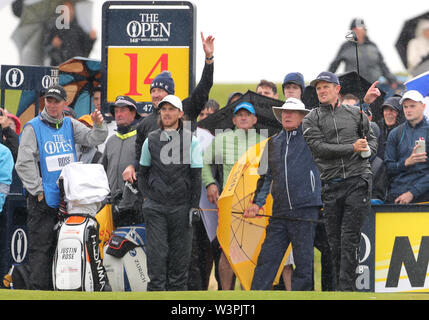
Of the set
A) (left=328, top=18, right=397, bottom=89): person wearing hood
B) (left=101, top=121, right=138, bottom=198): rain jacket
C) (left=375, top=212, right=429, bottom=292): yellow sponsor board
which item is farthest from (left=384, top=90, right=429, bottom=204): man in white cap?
(left=101, top=121, right=138, bottom=198): rain jacket

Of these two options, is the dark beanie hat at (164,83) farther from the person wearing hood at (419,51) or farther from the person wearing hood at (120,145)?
the person wearing hood at (419,51)

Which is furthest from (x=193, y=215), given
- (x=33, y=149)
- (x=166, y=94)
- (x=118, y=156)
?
(x=33, y=149)

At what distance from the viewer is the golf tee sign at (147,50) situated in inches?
379

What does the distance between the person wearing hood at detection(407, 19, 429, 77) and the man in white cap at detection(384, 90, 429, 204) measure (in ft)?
13.2

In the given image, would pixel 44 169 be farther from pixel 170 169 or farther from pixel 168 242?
pixel 168 242

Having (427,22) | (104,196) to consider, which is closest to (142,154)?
(104,196)

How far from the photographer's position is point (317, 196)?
833cm

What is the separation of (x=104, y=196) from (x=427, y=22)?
7876 millimetres

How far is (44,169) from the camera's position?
8461 mm

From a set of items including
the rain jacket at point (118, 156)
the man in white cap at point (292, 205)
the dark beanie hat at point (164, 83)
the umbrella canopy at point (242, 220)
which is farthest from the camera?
the rain jacket at point (118, 156)

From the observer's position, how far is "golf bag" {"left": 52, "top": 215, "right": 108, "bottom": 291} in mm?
7938

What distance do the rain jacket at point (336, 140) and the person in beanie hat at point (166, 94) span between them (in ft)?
3.92

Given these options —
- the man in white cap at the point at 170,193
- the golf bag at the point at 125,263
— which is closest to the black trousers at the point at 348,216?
the man in white cap at the point at 170,193
